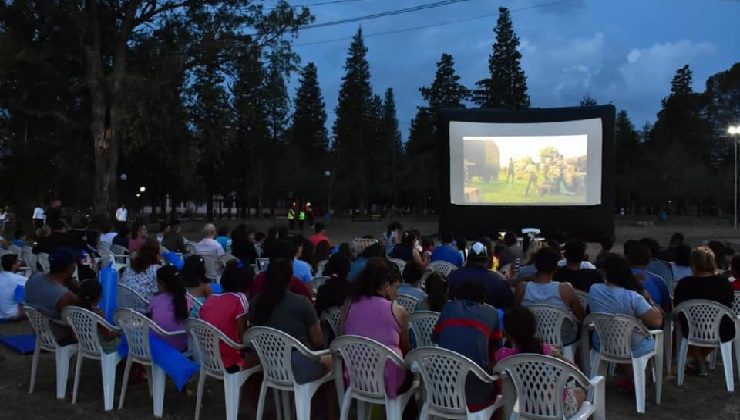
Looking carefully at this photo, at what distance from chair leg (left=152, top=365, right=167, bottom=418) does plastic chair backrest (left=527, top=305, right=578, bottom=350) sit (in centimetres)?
235

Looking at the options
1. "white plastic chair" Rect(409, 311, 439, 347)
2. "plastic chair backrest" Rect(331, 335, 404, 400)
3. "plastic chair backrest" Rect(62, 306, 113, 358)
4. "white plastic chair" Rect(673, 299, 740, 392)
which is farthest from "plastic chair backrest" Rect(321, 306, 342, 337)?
"white plastic chair" Rect(673, 299, 740, 392)

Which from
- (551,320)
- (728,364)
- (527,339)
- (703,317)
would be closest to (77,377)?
(527,339)

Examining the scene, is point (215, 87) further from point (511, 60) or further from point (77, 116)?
point (511, 60)

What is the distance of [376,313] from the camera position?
11.0ft

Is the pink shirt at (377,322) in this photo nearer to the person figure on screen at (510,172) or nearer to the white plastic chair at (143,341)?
the white plastic chair at (143,341)

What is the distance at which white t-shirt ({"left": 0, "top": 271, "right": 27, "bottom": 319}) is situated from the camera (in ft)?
21.7

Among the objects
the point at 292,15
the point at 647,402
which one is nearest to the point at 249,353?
the point at 647,402

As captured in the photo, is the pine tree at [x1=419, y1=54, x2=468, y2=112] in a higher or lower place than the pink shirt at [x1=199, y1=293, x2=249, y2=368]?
higher

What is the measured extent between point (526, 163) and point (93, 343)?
610 inches

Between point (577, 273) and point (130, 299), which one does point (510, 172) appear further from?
point (130, 299)

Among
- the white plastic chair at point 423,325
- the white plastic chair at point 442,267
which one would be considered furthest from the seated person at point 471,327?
the white plastic chair at point 442,267

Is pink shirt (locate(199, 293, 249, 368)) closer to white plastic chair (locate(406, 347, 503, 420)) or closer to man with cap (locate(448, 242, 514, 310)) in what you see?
white plastic chair (locate(406, 347, 503, 420))

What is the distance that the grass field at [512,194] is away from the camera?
706 inches

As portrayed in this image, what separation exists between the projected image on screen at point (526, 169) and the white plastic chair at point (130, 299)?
14.6m
